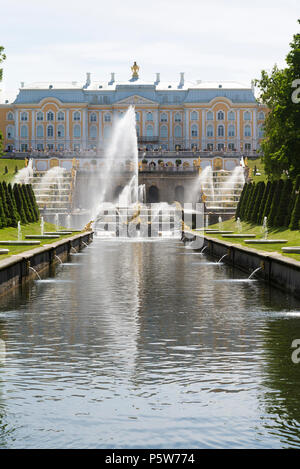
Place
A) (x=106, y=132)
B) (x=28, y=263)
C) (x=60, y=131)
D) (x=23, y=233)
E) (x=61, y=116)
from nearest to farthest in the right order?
(x=28, y=263)
(x=23, y=233)
(x=61, y=116)
(x=60, y=131)
(x=106, y=132)

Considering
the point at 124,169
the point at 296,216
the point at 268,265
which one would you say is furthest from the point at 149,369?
the point at 124,169

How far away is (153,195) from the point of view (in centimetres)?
10831

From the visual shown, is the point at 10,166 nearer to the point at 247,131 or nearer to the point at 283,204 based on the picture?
the point at 247,131

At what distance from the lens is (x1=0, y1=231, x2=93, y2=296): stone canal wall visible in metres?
22.9

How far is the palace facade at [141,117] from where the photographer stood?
490 feet

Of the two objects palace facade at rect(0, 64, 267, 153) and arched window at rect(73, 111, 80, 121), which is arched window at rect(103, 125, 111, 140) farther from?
arched window at rect(73, 111, 80, 121)

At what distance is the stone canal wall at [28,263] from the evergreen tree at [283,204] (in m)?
→ 11.4

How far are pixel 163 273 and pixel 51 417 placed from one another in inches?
802

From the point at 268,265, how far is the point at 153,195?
82.1 meters

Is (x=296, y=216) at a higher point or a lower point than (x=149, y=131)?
lower

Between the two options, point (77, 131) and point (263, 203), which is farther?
point (77, 131)

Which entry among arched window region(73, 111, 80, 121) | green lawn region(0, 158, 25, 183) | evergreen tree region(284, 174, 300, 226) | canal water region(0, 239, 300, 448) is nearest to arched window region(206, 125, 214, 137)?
arched window region(73, 111, 80, 121)

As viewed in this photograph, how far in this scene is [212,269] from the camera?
32.5m
